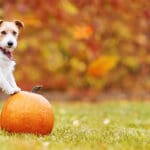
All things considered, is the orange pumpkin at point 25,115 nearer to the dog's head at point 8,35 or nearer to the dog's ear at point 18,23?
the dog's head at point 8,35

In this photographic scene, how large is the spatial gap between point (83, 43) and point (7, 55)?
10.1 m

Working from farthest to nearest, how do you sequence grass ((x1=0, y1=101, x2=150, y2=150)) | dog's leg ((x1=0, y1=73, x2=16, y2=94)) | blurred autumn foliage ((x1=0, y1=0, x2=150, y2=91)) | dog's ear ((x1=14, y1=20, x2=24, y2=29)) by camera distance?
blurred autumn foliage ((x1=0, y1=0, x2=150, y2=91)) → dog's ear ((x1=14, y1=20, x2=24, y2=29)) → dog's leg ((x1=0, y1=73, x2=16, y2=94)) → grass ((x1=0, y1=101, x2=150, y2=150))

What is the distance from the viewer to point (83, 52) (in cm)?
1756

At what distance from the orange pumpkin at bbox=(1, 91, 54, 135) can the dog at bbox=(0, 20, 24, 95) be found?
136 mm

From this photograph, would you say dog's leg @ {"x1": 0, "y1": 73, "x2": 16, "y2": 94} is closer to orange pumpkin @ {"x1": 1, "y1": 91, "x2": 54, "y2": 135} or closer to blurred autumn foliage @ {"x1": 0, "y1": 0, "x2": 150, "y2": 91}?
orange pumpkin @ {"x1": 1, "y1": 91, "x2": 54, "y2": 135}

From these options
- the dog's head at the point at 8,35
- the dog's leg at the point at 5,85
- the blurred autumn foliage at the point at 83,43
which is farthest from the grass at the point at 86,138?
the blurred autumn foliage at the point at 83,43

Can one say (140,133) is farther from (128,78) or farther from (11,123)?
(128,78)

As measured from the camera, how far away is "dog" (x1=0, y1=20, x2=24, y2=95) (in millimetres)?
6953

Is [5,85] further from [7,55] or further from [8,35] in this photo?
[8,35]

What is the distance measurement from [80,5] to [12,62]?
6.39m

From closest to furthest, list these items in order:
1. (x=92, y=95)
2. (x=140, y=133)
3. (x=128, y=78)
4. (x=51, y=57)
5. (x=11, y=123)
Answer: (x=11, y=123)
(x=140, y=133)
(x=51, y=57)
(x=92, y=95)
(x=128, y=78)

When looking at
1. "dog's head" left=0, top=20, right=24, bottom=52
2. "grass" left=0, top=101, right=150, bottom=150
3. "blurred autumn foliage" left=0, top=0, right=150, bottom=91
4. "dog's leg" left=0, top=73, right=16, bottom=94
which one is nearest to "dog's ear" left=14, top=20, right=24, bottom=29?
"dog's head" left=0, top=20, right=24, bottom=52

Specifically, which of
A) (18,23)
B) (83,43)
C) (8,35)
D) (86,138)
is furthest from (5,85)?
(83,43)

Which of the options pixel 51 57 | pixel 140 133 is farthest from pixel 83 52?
pixel 140 133
